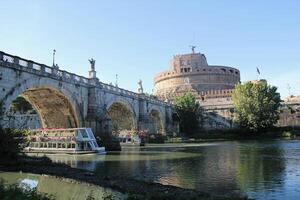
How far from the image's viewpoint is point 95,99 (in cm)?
4591


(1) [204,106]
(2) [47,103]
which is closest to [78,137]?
(2) [47,103]

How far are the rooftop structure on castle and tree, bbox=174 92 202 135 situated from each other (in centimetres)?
2163

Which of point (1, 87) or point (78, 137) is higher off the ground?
point (1, 87)

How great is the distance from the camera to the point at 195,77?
362ft

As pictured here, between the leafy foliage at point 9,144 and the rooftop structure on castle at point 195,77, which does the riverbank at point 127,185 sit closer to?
the leafy foliage at point 9,144

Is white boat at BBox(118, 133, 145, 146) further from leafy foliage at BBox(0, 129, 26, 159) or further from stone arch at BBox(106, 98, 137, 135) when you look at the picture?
leafy foliage at BBox(0, 129, 26, 159)

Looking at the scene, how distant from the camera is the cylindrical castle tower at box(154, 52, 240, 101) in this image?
109 meters

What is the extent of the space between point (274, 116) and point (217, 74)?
39.8 meters

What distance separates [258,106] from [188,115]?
15.1 m

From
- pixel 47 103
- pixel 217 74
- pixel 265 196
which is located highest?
pixel 217 74

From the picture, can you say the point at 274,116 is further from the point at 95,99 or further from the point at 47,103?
the point at 47,103

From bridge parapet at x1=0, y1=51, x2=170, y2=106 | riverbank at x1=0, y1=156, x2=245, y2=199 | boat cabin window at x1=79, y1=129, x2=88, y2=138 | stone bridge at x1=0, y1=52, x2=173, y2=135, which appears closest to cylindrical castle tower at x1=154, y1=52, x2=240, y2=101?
stone bridge at x1=0, y1=52, x2=173, y2=135

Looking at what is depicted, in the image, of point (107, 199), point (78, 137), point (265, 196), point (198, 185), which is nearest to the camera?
point (107, 199)

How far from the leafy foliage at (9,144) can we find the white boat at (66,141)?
48.5ft
